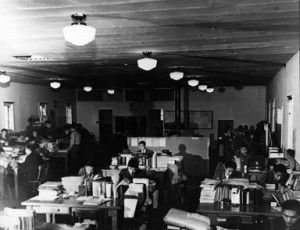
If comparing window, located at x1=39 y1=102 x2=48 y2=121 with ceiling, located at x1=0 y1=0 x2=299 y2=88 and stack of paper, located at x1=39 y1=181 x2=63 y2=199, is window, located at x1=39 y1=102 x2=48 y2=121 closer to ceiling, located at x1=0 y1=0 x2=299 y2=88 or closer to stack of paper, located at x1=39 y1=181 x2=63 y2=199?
ceiling, located at x1=0 y1=0 x2=299 y2=88

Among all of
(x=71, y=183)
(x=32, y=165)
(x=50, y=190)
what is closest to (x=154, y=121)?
(x=32, y=165)

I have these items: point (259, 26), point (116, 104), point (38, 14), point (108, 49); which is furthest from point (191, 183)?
point (116, 104)

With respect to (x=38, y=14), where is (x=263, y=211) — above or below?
below

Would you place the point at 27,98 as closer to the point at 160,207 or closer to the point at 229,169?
the point at 160,207

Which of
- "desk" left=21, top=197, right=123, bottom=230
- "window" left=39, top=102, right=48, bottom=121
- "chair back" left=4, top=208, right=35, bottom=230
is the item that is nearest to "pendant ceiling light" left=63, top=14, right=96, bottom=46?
"chair back" left=4, top=208, right=35, bottom=230

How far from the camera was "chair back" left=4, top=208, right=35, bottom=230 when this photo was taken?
13.5ft

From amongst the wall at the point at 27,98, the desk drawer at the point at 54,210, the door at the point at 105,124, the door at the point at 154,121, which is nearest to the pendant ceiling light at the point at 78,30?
the desk drawer at the point at 54,210

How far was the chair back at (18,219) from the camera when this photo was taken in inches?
163

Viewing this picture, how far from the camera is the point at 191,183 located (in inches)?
404

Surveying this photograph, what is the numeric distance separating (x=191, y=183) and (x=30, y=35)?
6.92 m

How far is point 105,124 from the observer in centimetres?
1988

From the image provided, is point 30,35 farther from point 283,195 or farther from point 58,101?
point 58,101

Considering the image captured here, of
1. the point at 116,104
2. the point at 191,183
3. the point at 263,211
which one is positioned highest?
the point at 116,104

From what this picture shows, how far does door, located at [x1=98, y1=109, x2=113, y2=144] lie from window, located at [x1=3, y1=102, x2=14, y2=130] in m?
6.47
